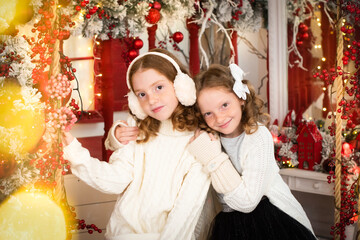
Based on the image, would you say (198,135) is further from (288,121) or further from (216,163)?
(288,121)

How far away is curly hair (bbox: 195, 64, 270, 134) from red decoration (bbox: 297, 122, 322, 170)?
826 millimetres

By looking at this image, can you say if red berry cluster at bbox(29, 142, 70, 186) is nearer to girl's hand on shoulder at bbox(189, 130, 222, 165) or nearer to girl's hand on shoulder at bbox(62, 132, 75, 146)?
girl's hand on shoulder at bbox(62, 132, 75, 146)

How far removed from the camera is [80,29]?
8.95ft

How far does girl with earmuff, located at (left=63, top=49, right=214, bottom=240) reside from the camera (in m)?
2.06

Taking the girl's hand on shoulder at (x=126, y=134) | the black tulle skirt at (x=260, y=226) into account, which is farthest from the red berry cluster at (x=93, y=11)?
the black tulle skirt at (x=260, y=226)

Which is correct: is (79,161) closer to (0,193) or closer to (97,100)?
(0,193)

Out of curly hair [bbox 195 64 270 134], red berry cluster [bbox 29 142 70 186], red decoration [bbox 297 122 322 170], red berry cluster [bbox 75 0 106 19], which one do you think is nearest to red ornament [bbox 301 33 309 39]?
red decoration [bbox 297 122 322 170]

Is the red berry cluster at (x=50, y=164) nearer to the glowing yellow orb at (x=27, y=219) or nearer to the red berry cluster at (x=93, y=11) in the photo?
the glowing yellow orb at (x=27, y=219)

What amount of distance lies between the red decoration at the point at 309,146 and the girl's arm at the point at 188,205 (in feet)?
3.74

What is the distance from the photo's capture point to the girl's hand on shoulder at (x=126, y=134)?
2.20m

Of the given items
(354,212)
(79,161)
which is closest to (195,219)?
(79,161)

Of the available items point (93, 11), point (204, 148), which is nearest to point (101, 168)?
point (204, 148)

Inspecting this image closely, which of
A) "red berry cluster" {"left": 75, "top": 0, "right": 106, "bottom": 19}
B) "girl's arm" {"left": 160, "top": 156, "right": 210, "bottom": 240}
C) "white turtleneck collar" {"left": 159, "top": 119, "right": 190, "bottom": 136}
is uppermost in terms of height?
"red berry cluster" {"left": 75, "top": 0, "right": 106, "bottom": 19}

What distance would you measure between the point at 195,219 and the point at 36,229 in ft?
2.37
